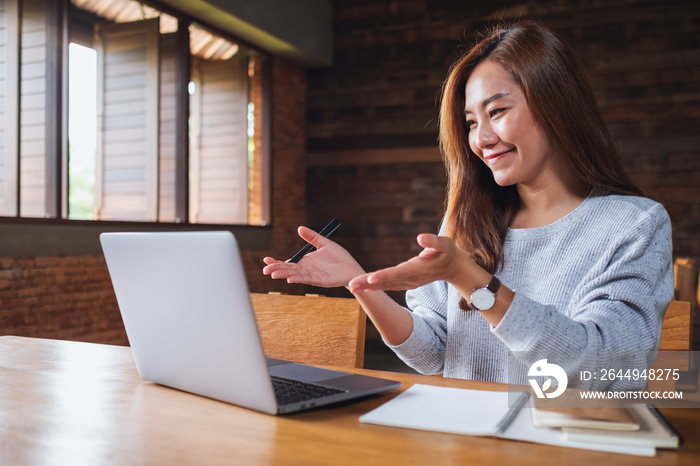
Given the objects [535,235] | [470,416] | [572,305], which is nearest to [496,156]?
[535,235]

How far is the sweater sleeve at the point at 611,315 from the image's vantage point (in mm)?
902

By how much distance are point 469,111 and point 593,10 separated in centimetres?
396

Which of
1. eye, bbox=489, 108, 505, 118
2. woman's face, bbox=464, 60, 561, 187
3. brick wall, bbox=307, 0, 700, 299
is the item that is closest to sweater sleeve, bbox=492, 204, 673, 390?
woman's face, bbox=464, 60, 561, 187

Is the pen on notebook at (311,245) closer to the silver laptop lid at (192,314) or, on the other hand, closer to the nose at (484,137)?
the silver laptop lid at (192,314)

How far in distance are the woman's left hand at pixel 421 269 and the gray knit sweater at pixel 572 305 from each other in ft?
0.40

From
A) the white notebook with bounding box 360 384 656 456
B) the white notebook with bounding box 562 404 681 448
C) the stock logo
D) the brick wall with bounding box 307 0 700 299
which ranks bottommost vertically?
the white notebook with bounding box 360 384 656 456

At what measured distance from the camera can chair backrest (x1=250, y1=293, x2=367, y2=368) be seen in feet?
4.18

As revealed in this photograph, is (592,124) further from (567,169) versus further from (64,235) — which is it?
(64,235)

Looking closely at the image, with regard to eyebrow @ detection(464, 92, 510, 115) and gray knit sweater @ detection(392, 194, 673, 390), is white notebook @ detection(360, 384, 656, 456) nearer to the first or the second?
gray knit sweater @ detection(392, 194, 673, 390)

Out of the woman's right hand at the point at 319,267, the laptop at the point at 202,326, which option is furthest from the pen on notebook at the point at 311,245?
the laptop at the point at 202,326

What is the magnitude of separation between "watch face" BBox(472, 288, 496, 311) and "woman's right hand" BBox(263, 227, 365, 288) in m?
0.24

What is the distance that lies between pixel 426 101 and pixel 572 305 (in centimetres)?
414

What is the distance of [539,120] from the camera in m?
Answer: 1.23

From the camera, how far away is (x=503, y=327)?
90 cm
